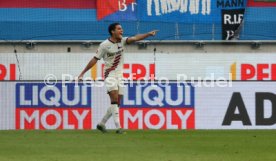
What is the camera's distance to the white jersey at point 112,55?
12.7 m

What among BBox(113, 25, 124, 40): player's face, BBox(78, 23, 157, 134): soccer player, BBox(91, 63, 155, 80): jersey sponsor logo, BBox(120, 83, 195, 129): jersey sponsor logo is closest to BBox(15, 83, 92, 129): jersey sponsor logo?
BBox(120, 83, 195, 129): jersey sponsor logo

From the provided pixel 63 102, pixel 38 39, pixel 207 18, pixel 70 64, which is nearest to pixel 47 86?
pixel 63 102

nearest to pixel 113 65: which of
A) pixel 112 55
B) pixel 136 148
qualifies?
pixel 112 55

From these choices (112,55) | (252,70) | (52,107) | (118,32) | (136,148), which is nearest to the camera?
(136,148)

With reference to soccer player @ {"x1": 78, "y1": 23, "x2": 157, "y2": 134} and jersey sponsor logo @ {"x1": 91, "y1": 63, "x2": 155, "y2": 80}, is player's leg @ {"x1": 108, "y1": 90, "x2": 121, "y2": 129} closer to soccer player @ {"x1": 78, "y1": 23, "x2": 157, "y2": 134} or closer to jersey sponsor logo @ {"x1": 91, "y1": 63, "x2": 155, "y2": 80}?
soccer player @ {"x1": 78, "y1": 23, "x2": 157, "y2": 134}

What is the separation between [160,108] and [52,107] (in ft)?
7.78

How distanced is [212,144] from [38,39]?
16164 millimetres

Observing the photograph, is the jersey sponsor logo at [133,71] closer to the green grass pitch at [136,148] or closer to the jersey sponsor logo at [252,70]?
the jersey sponsor logo at [252,70]

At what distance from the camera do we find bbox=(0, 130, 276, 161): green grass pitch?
8188mm

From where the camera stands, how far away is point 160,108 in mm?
16578

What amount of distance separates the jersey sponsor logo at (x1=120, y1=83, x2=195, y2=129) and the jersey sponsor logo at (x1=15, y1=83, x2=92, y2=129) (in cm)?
91

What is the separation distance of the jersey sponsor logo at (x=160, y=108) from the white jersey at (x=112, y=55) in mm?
3810

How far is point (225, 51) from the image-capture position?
83.4 feet

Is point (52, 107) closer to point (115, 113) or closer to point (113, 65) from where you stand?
point (113, 65)
